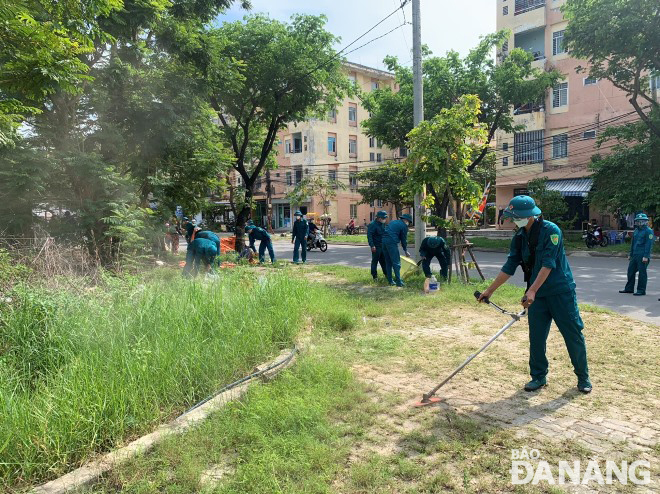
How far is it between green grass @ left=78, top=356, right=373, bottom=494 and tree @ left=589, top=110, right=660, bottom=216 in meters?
17.4

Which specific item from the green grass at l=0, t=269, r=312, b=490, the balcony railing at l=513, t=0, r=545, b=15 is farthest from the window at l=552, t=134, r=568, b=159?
the green grass at l=0, t=269, r=312, b=490

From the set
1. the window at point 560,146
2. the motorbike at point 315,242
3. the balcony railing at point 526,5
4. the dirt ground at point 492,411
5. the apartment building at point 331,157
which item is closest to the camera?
the dirt ground at point 492,411

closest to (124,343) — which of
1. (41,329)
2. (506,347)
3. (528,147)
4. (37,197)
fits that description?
(41,329)

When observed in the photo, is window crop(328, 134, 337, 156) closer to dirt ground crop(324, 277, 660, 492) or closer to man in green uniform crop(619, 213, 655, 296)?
man in green uniform crop(619, 213, 655, 296)

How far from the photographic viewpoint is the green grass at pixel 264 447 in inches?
101

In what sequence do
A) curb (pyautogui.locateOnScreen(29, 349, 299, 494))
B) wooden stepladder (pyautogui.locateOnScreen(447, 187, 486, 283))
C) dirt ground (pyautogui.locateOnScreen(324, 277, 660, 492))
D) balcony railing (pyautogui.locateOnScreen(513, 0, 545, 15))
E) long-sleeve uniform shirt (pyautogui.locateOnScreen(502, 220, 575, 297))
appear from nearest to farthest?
curb (pyautogui.locateOnScreen(29, 349, 299, 494))
dirt ground (pyautogui.locateOnScreen(324, 277, 660, 492))
long-sleeve uniform shirt (pyautogui.locateOnScreen(502, 220, 575, 297))
wooden stepladder (pyautogui.locateOnScreen(447, 187, 486, 283))
balcony railing (pyautogui.locateOnScreen(513, 0, 545, 15))

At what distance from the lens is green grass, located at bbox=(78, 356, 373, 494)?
256 centimetres

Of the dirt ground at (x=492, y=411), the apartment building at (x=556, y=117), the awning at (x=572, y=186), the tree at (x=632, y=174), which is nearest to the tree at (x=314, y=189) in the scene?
the apartment building at (x=556, y=117)

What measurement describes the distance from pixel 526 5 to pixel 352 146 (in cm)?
1833

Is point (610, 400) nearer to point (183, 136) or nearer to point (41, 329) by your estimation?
point (41, 329)

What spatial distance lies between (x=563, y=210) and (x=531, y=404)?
2018 cm

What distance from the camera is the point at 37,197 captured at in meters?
8.46

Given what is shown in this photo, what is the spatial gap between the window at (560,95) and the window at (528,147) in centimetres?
170

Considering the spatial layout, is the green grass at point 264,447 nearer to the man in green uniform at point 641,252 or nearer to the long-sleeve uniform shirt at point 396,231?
the long-sleeve uniform shirt at point 396,231
